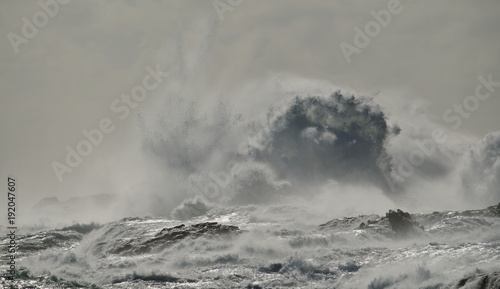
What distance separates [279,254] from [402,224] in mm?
9153

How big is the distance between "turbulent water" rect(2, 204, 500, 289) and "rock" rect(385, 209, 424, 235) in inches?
2.4

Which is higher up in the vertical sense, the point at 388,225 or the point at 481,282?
the point at 388,225

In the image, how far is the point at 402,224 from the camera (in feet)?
105

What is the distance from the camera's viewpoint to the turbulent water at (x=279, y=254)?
1927cm

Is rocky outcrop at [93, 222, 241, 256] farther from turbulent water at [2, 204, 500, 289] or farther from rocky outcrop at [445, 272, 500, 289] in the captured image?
rocky outcrop at [445, 272, 500, 289]

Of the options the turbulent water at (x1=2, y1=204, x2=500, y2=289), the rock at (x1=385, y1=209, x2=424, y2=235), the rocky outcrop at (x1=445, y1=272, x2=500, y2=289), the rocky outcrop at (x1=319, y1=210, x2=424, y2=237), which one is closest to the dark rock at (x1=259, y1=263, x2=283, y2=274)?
the turbulent water at (x1=2, y1=204, x2=500, y2=289)

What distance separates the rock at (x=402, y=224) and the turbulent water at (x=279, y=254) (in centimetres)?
6

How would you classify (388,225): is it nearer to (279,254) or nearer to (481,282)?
(279,254)

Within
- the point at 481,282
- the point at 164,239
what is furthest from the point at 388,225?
the point at 481,282

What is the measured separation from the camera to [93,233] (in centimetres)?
4175

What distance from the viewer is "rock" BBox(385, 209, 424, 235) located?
103ft

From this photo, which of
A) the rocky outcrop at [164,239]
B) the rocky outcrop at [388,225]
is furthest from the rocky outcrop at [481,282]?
the rocky outcrop at [164,239]

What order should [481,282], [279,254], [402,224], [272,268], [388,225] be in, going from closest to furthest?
[481,282] < [272,268] < [279,254] < [402,224] < [388,225]

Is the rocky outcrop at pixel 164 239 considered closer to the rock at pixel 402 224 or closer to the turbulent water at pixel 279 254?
the turbulent water at pixel 279 254
